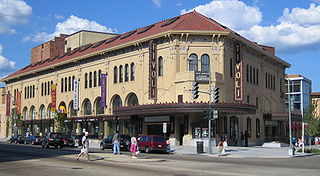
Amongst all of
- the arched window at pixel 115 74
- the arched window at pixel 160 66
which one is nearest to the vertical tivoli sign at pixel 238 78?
the arched window at pixel 160 66

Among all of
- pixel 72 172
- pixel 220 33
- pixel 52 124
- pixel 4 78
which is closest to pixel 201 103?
pixel 220 33

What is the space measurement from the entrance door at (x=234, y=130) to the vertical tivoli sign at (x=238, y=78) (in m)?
3.01

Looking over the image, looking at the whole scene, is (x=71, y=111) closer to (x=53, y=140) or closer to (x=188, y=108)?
(x=53, y=140)

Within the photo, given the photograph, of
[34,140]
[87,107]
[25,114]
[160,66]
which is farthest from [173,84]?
[25,114]

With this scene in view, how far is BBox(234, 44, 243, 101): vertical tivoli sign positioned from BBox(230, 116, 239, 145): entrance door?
3009mm

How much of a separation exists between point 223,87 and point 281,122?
2313cm

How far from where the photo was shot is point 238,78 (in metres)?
50.8

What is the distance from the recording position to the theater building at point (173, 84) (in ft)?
155

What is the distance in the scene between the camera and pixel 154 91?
5016 cm

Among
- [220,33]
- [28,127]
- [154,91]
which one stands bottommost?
[28,127]

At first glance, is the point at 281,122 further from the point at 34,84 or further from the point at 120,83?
the point at 34,84

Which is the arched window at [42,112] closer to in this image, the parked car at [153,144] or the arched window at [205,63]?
the arched window at [205,63]

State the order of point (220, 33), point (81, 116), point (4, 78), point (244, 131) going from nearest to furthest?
point (220, 33), point (244, 131), point (81, 116), point (4, 78)

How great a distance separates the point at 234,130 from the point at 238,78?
6442 mm
